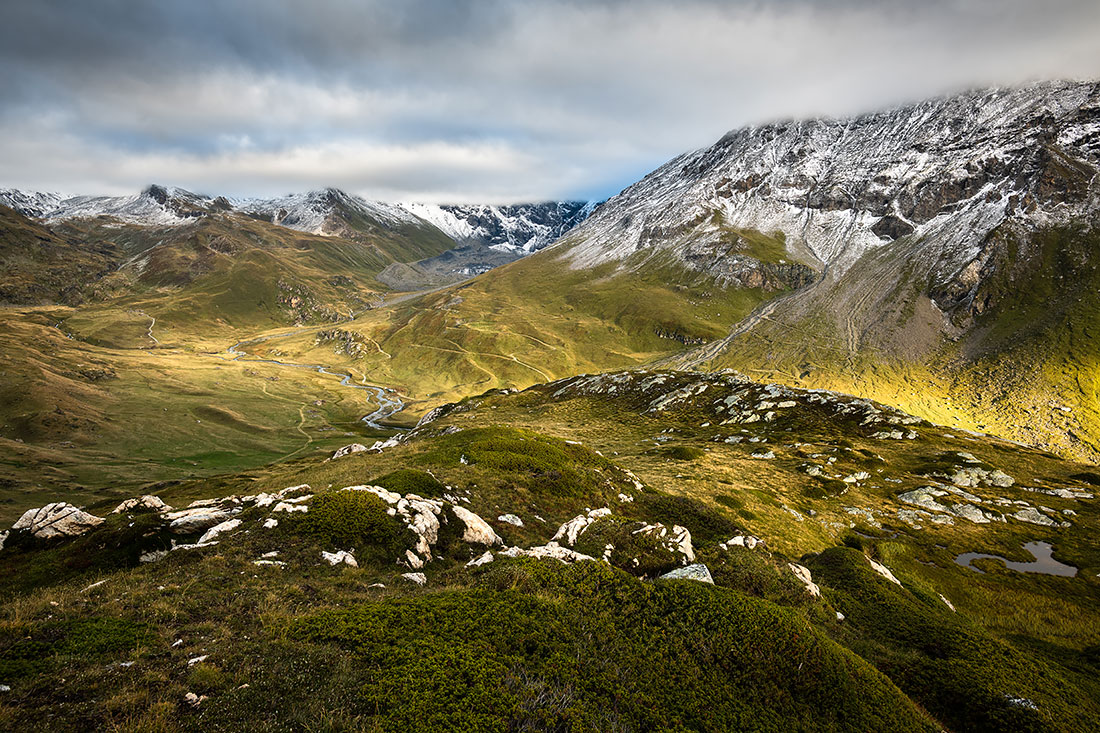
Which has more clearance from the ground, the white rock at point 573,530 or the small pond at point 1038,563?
the white rock at point 573,530

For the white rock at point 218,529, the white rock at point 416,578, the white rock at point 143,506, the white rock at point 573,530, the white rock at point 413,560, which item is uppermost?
the white rock at point 218,529

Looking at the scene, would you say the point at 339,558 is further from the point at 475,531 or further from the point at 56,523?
the point at 56,523

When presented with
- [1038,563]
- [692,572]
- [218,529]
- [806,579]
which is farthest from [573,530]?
[1038,563]

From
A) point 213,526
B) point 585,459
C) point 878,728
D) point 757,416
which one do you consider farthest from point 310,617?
point 757,416

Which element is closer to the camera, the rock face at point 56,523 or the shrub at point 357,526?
the shrub at point 357,526

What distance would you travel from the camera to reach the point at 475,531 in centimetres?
2291

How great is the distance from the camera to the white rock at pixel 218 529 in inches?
739

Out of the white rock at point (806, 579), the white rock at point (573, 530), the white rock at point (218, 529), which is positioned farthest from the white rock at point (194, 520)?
the white rock at point (806, 579)

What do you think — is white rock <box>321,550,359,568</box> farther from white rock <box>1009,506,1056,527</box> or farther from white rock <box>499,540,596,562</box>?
white rock <box>1009,506,1056,527</box>

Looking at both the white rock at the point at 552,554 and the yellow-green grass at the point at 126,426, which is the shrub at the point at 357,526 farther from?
the yellow-green grass at the point at 126,426

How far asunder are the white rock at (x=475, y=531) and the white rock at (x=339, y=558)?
5688mm

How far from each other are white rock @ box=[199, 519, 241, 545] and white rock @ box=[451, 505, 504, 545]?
32.5 feet

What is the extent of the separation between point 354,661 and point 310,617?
2808mm

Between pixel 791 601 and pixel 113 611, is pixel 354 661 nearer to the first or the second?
pixel 113 611
